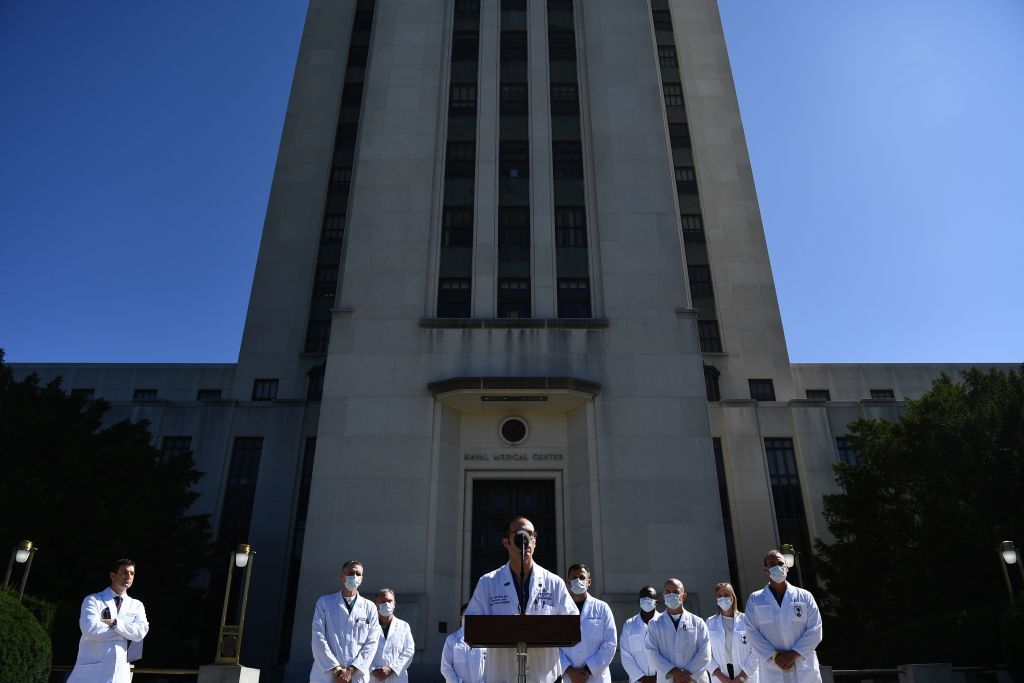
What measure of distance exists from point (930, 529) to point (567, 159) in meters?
18.3

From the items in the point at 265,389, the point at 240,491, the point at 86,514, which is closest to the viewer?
the point at 86,514

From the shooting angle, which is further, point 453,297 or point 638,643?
point 453,297

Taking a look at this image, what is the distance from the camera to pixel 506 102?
95.9ft

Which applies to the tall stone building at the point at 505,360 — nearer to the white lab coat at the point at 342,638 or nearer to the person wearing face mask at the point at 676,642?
the person wearing face mask at the point at 676,642

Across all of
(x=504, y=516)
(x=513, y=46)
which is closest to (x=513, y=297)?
(x=504, y=516)

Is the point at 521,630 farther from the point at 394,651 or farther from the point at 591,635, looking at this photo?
the point at 394,651

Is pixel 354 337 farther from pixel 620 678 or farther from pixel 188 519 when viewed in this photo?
pixel 620 678

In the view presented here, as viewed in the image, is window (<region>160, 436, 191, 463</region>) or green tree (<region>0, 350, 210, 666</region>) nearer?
green tree (<region>0, 350, 210, 666</region>)

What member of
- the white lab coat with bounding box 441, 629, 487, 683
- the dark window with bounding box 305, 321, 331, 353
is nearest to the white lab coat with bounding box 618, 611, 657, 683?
the white lab coat with bounding box 441, 629, 487, 683

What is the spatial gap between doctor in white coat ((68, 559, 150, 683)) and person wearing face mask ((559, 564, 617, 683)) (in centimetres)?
605

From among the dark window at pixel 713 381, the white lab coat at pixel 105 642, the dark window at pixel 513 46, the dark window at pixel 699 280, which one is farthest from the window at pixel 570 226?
the white lab coat at pixel 105 642

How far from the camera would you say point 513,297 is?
25188 millimetres

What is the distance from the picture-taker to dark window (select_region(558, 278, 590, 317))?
24.8 meters

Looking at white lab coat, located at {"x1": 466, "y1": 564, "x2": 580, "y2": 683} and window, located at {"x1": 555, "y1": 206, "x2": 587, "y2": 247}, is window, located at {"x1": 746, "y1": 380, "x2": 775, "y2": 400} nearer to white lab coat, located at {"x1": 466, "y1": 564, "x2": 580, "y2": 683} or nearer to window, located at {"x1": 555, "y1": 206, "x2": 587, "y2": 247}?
window, located at {"x1": 555, "y1": 206, "x2": 587, "y2": 247}
